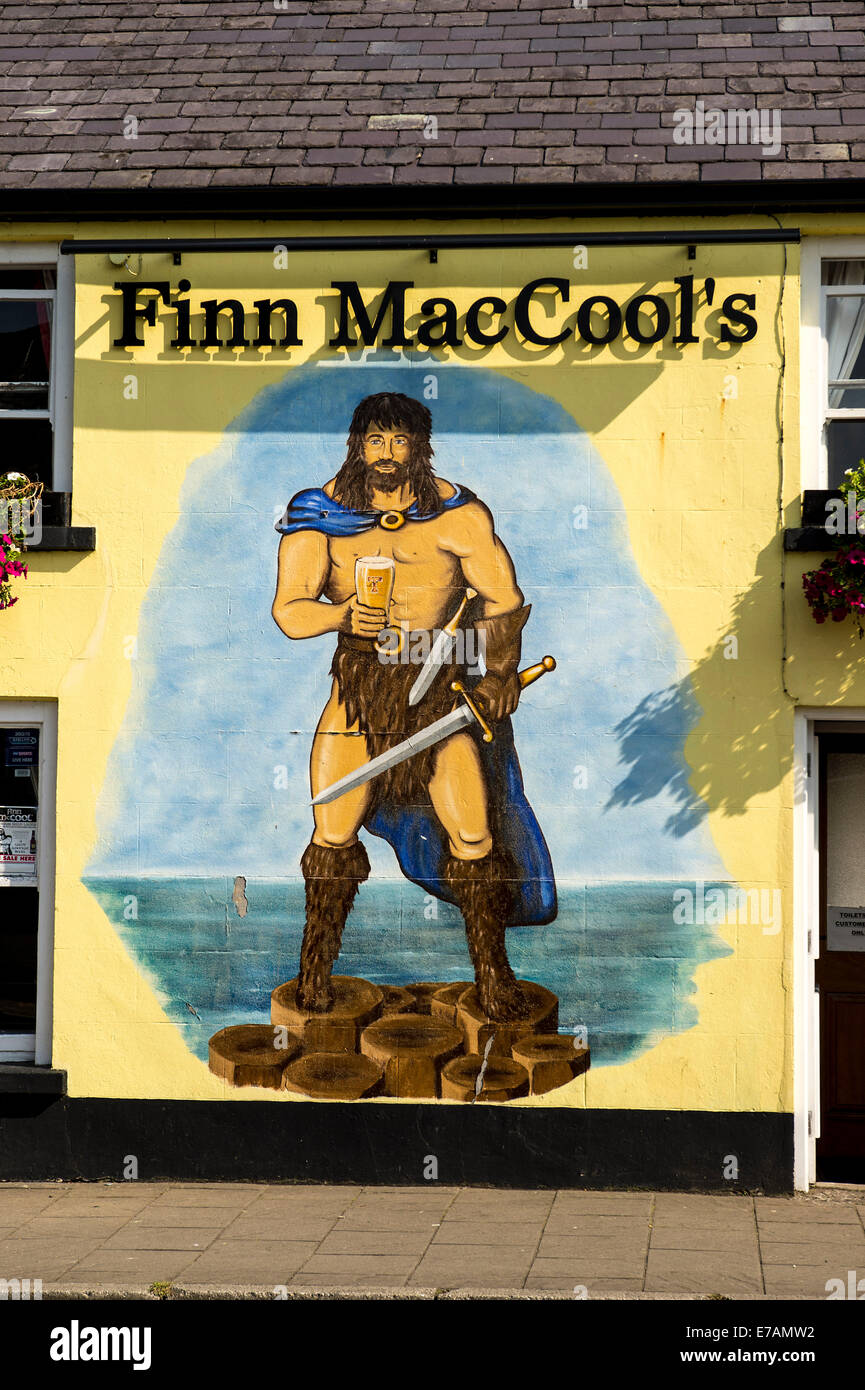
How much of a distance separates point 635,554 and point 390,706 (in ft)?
5.68

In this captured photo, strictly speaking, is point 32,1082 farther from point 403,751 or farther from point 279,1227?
point 403,751

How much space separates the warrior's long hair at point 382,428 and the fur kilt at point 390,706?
2.92ft

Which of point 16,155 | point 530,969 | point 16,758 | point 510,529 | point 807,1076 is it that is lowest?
point 807,1076

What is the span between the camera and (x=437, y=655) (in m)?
8.24

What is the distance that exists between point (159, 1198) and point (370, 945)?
1.86 meters

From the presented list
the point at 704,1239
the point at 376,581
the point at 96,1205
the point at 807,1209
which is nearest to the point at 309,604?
the point at 376,581

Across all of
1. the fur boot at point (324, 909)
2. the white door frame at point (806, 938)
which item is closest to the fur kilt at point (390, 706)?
the fur boot at point (324, 909)

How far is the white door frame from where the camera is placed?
792cm

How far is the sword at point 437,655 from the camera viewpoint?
8.24m

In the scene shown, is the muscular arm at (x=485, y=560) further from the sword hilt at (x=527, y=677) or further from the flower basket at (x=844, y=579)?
the flower basket at (x=844, y=579)

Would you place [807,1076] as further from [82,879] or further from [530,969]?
[82,879]

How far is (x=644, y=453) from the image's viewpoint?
8211mm

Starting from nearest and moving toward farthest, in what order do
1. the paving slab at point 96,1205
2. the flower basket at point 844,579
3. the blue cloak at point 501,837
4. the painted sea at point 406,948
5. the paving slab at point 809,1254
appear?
the paving slab at point 809,1254, the paving slab at point 96,1205, the flower basket at point 844,579, the painted sea at point 406,948, the blue cloak at point 501,837
